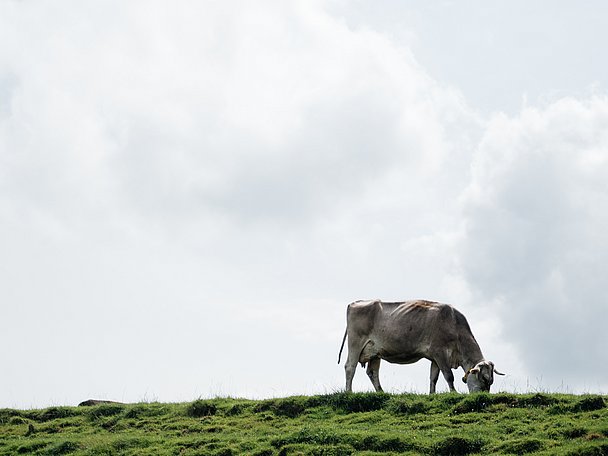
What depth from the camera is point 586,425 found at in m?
19.3

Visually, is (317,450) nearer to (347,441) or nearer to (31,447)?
(347,441)

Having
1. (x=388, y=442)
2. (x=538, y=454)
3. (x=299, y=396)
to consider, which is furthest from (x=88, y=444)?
(x=538, y=454)

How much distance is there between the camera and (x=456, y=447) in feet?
61.9

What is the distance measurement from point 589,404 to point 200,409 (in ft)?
33.5

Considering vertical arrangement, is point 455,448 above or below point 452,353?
below

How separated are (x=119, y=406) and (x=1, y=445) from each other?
11.6 ft

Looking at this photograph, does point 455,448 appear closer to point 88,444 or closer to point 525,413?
point 525,413

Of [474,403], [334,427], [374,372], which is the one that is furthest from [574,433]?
[374,372]

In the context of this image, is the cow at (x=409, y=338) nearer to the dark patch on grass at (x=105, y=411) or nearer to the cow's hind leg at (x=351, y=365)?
the cow's hind leg at (x=351, y=365)

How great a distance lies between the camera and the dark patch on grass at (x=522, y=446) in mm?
18391

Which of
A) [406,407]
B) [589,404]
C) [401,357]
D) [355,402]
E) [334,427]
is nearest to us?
[589,404]

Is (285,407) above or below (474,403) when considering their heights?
above

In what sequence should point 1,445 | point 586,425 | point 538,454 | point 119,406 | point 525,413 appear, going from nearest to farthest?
point 538,454 → point 586,425 → point 525,413 → point 1,445 → point 119,406

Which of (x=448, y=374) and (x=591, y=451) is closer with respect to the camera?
(x=591, y=451)
